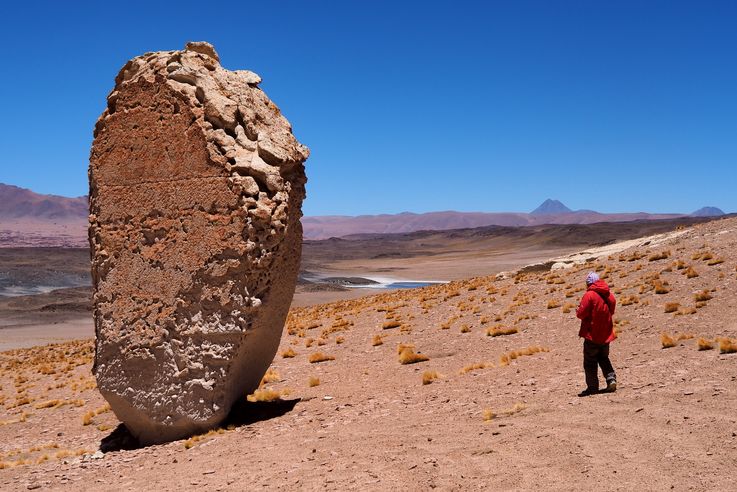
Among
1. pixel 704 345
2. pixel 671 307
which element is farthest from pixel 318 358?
pixel 704 345

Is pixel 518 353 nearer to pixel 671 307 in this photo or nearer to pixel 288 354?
pixel 671 307

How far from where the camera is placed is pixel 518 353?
11.5 metres

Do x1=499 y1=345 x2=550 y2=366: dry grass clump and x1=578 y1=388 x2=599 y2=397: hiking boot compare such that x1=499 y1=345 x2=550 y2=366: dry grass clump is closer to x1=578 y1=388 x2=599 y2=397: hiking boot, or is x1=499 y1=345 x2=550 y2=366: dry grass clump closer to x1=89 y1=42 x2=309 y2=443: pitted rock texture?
x1=578 y1=388 x2=599 y2=397: hiking boot

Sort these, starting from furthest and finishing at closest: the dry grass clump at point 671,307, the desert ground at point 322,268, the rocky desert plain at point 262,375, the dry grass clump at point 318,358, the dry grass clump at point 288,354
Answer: the desert ground at point 322,268, the dry grass clump at point 288,354, the dry grass clump at point 318,358, the dry grass clump at point 671,307, the rocky desert plain at point 262,375

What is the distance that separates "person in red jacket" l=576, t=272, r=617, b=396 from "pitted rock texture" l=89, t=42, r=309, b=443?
13.0 ft

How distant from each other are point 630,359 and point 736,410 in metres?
3.59

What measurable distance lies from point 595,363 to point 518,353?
3854 mm

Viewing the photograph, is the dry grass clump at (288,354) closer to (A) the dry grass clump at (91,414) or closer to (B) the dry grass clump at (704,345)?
(A) the dry grass clump at (91,414)

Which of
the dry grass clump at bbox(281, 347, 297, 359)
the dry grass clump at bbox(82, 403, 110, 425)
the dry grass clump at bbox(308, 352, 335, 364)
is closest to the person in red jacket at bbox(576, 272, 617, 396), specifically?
the dry grass clump at bbox(308, 352, 335, 364)

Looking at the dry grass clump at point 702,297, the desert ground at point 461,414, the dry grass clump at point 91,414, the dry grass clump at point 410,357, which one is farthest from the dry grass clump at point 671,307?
the dry grass clump at point 91,414

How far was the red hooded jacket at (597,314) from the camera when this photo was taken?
25.4 feet

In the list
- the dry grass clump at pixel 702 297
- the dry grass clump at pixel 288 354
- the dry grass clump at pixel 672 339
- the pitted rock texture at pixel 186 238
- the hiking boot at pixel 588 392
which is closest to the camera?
the hiking boot at pixel 588 392

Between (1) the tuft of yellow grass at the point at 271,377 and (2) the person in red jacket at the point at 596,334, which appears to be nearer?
(2) the person in red jacket at the point at 596,334

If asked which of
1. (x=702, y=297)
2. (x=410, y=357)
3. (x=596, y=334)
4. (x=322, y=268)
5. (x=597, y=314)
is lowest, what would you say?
(x=322, y=268)
